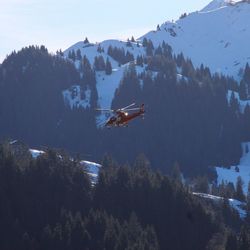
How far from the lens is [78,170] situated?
185m

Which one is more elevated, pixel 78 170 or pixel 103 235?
pixel 78 170

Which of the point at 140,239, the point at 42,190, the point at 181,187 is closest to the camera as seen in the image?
the point at 140,239

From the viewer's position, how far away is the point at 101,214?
16462 centimetres

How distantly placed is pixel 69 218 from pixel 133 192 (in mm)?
22883

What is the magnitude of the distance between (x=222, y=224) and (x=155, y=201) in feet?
43.9

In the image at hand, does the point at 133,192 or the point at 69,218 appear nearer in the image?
the point at 69,218

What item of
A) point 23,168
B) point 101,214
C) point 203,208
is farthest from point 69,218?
point 203,208

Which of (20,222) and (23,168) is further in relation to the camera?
(23,168)

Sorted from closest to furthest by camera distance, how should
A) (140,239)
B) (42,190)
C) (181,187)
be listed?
1. (140,239)
2. (42,190)
3. (181,187)

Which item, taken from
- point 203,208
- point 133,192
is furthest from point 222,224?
point 133,192

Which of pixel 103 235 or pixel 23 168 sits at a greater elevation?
pixel 23 168

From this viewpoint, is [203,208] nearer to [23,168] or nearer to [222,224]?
[222,224]

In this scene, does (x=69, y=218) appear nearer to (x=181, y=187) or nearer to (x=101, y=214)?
(x=101, y=214)

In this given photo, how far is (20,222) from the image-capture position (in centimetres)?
16150
